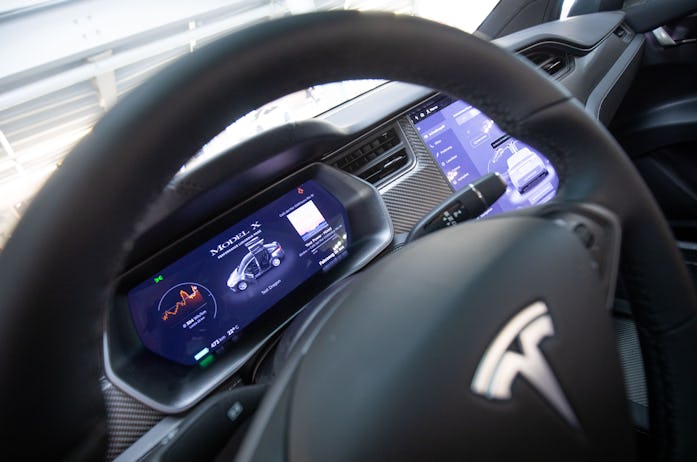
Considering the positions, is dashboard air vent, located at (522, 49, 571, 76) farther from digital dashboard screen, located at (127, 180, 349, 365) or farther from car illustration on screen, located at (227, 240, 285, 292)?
car illustration on screen, located at (227, 240, 285, 292)

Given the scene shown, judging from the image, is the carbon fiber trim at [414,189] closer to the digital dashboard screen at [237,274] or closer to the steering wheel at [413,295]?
the digital dashboard screen at [237,274]

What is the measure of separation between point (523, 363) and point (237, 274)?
678mm

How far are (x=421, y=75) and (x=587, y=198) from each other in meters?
0.22

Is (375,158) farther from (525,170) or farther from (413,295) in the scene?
(413,295)

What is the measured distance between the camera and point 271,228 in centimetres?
98

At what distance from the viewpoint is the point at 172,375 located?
2.79 ft

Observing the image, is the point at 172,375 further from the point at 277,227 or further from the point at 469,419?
the point at 469,419

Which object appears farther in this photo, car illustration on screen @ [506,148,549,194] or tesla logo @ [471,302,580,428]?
car illustration on screen @ [506,148,549,194]

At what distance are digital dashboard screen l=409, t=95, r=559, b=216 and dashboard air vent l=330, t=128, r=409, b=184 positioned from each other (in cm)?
9

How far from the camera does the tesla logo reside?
1.19 ft

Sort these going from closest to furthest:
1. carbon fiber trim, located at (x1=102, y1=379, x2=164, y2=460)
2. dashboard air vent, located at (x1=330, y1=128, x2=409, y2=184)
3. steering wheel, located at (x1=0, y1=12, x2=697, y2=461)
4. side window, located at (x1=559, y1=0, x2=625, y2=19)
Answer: steering wheel, located at (x1=0, y1=12, x2=697, y2=461) → carbon fiber trim, located at (x1=102, y1=379, x2=164, y2=460) → dashboard air vent, located at (x1=330, y1=128, x2=409, y2=184) → side window, located at (x1=559, y1=0, x2=625, y2=19)

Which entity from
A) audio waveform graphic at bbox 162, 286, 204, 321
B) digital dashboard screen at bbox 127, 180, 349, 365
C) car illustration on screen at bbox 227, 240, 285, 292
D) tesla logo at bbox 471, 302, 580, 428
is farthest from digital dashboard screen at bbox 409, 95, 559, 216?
tesla logo at bbox 471, 302, 580, 428

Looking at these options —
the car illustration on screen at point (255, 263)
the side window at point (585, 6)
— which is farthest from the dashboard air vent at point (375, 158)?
the side window at point (585, 6)

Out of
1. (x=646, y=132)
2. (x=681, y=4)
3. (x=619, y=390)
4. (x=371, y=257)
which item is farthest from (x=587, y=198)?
(x=681, y=4)
